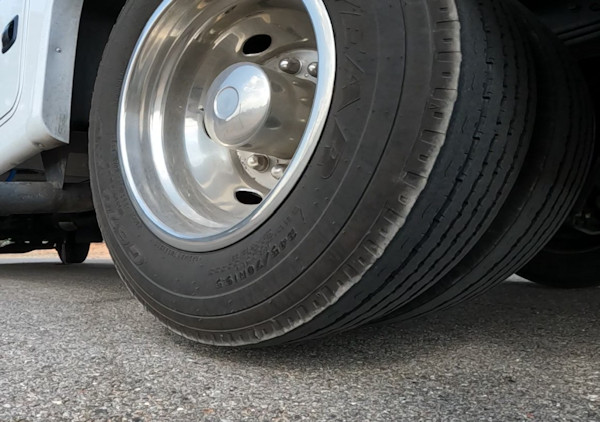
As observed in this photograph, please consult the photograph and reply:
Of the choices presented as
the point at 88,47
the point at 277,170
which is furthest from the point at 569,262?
the point at 88,47

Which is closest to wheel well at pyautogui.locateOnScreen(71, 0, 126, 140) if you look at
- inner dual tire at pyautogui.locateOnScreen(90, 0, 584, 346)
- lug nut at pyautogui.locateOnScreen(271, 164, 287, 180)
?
lug nut at pyautogui.locateOnScreen(271, 164, 287, 180)

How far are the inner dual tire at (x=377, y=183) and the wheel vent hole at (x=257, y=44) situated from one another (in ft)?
1.50

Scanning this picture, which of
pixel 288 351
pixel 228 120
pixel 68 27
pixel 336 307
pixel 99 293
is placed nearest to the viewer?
pixel 336 307

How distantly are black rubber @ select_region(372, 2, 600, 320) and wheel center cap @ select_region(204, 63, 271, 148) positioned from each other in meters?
0.56

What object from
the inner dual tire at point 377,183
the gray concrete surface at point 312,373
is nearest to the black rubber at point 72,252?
the gray concrete surface at point 312,373

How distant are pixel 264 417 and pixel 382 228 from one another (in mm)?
366

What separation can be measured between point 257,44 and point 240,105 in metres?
0.33

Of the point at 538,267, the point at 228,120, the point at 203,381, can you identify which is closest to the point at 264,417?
the point at 203,381

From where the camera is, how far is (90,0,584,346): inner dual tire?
0.93 metres

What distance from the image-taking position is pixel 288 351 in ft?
4.03

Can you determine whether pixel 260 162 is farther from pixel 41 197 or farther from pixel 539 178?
pixel 41 197

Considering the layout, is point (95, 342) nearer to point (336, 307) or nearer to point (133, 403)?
point (133, 403)

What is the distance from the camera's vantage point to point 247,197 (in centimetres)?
156

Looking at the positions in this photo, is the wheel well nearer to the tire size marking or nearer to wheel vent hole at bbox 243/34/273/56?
wheel vent hole at bbox 243/34/273/56
